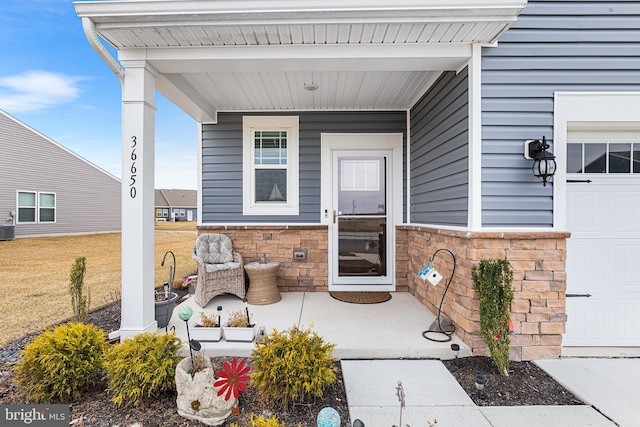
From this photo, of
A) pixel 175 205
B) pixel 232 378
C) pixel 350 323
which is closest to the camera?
pixel 232 378

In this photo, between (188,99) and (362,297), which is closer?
(188,99)

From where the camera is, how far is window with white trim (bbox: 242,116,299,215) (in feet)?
14.3

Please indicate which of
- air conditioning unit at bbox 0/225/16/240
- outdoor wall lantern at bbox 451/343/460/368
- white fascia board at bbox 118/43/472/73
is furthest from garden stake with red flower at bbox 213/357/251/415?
air conditioning unit at bbox 0/225/16/240

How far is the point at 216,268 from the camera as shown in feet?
12.1

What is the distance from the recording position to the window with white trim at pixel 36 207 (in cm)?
1052

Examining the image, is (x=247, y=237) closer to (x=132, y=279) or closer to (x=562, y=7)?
(x=132, y=279)

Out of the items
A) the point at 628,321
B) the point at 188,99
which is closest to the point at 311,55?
the point at 188,99

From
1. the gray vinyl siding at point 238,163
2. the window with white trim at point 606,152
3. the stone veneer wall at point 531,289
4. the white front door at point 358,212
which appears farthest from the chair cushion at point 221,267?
the window with white trim at point 606,152

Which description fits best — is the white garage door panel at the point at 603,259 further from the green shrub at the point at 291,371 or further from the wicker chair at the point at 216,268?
the wicker chair at the point at 216,268

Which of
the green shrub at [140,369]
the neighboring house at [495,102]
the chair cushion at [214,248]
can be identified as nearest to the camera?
the green shrub at [140,369]

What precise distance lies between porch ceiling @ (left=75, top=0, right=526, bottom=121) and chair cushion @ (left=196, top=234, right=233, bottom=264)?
1922mm

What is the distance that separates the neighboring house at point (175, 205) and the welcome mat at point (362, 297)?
98.5 ft

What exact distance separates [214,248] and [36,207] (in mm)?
11620

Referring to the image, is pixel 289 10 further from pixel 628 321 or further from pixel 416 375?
pixel 628 321
